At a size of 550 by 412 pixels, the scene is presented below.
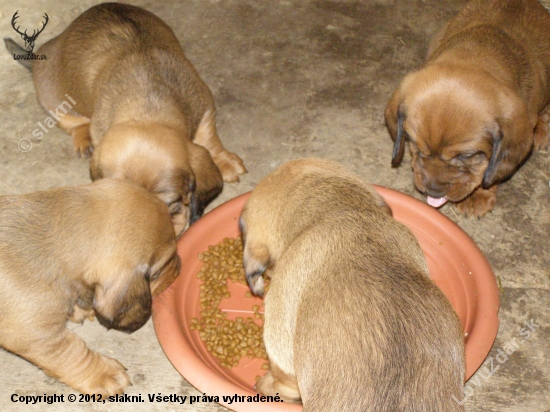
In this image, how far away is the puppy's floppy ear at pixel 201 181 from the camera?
384 cm

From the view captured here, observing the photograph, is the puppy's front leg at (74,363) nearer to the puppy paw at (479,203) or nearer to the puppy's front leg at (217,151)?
the puppy's front leg at (217,151)

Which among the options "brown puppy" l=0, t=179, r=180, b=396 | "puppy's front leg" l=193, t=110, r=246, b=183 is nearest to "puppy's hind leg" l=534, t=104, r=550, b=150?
"puppy's front leg" l=193, t=110, r=246, b=183

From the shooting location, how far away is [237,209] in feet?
13.3

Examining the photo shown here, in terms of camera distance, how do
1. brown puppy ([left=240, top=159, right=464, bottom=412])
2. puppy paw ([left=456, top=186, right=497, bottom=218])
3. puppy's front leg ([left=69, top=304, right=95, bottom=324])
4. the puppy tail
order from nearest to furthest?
brown puppy ([left=240, top=159, right=464, bottom=412]) → puppy's front leg ([left=69, top=304, right=95, bottom=324]) → puppy paw ([left=456, top=186, right=497, bottom=218]) → the puppy tail

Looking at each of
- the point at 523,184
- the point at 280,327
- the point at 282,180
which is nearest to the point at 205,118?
the point at 282,180

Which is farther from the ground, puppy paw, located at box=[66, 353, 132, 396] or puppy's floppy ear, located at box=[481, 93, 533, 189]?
puppy's floppy ear, located at box=[481, 93, 533, 189]

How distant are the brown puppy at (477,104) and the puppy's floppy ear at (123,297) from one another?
195cm

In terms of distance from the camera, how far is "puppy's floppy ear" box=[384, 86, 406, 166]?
157 inches

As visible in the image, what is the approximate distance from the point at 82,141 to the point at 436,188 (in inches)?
114

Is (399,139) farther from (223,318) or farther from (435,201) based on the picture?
(223,318)

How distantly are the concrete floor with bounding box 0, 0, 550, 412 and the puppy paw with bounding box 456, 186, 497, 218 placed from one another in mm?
79

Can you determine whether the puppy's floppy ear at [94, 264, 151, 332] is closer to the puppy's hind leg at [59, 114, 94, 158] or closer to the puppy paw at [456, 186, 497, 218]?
the puppy's hind leg at [59, 114, 94, 158]

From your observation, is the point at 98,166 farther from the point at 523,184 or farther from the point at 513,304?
the point at 523,184

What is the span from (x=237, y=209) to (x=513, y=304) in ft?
6.52
